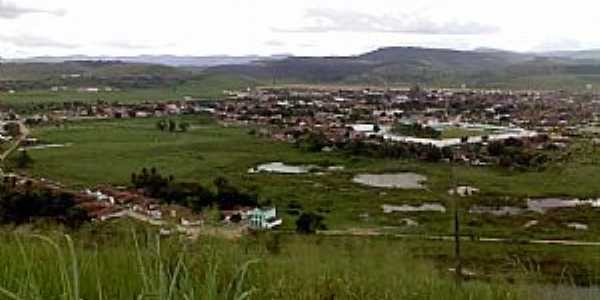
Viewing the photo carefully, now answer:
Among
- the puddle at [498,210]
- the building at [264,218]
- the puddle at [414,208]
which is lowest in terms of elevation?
the puddle at [414,208]

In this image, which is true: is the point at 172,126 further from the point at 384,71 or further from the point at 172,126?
the point at 384,71

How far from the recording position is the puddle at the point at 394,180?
42.4 metres

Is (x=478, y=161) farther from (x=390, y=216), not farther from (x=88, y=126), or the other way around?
(x=88, y=126)

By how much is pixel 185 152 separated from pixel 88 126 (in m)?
17.7

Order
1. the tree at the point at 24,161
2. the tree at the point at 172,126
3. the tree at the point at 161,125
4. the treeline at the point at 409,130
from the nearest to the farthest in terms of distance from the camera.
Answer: the tree at the point at 24,161 < the treeline at the point at 409,130 < the tree at the point at 172,126 < the tree at the point at 161,125

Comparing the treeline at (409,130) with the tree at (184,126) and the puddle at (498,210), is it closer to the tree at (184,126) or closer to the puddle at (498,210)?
the tree at (184,126)

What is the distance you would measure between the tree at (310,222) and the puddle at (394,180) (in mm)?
11299

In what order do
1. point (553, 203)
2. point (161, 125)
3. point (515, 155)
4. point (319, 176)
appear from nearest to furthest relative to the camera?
point (553, 203) < point (319, 176) < point (515, 155) < point (161, 125)

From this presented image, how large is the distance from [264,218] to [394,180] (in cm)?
1854

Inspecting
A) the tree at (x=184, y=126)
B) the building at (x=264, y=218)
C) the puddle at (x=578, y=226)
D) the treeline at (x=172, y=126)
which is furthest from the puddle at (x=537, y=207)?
the treeline at (x=172, y=126)

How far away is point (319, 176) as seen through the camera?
44562 mm

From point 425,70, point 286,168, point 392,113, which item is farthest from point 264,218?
point 425,70

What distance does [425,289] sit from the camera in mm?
4141

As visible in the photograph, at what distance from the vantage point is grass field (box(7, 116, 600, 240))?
31.8 meters
